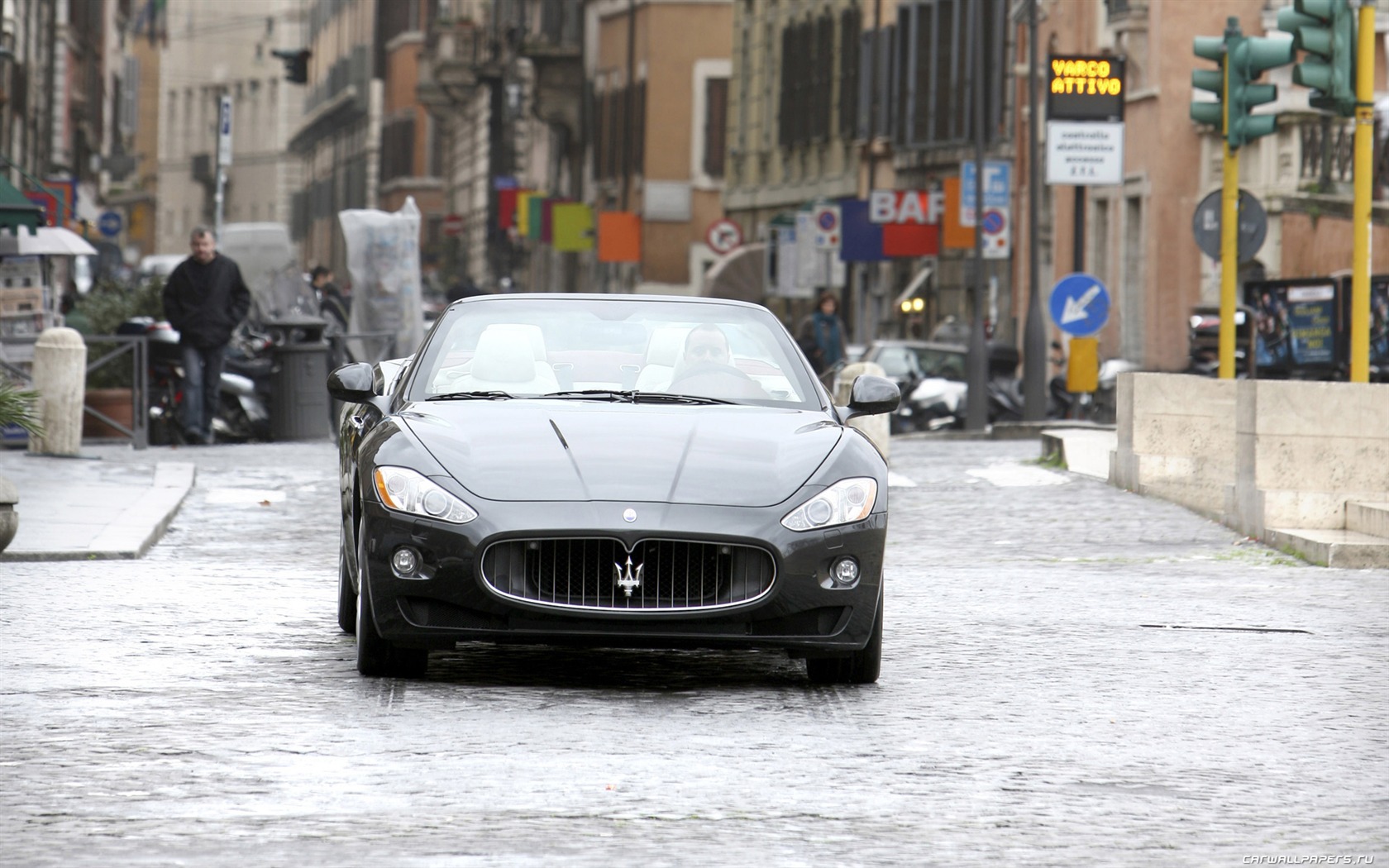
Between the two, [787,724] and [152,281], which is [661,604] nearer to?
[787,724]

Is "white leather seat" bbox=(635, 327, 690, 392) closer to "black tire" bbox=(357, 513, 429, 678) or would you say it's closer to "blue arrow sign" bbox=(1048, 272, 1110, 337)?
"black tire" bbox=(357, 513, 429, 678)

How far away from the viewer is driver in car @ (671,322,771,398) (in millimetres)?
9898

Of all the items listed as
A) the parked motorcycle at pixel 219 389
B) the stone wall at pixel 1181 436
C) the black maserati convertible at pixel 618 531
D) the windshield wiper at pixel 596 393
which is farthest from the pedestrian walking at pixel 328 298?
the black maserati convertible at pixel 618 531

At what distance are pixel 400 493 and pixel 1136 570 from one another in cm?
630

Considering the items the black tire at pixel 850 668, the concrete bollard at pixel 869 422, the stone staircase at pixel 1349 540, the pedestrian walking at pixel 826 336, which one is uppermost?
the pedestrian walking at pixel 826 336

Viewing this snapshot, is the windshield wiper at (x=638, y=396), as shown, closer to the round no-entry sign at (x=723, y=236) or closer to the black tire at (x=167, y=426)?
the black tire at (x=167, y=426)

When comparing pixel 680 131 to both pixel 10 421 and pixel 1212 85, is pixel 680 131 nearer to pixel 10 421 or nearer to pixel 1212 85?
pixel 1212 85

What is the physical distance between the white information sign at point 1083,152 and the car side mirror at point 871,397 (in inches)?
774

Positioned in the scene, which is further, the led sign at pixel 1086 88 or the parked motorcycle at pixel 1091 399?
the parked motorcycle at pixel 1091 399

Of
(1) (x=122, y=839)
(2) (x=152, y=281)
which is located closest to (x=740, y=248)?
(2) (x=152, y=281)

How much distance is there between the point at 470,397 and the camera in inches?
384

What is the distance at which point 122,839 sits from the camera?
6355 mm

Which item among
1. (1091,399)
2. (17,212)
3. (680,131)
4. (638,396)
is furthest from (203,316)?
(680,131)

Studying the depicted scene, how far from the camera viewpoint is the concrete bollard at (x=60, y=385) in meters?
21.2
